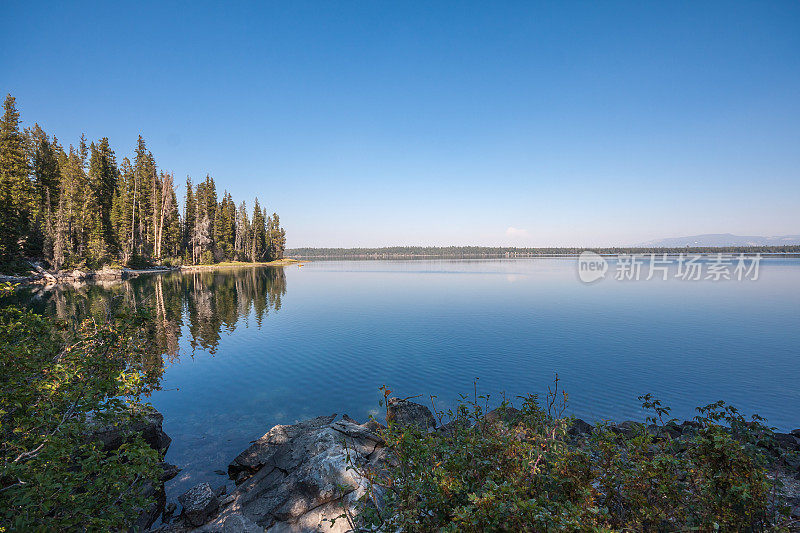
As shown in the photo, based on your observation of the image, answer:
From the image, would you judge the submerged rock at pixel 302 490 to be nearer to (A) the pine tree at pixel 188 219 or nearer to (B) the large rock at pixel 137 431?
(B) the large rock at pixel 137 431

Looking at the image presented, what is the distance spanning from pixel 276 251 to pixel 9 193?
10570 cm

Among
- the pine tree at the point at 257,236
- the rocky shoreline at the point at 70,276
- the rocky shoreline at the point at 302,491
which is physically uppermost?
the pine tree at the point at 257,236

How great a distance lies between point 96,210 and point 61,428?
8766 cm

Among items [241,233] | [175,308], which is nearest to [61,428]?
[175,308]

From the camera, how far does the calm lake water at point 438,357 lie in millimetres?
15680

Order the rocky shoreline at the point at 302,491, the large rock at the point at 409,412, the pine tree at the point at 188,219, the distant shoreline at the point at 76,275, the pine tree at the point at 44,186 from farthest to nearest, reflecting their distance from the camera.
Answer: the pine tree at the point at 188,219 → the pine tree at the point at 44,186 → the distant shoreline at the point at 76,275 → the large rock at the point at 409,412 → the rocky shoreline at the point at 302,491

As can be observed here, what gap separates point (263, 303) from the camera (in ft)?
149

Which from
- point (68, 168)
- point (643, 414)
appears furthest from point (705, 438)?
point (68, 168)

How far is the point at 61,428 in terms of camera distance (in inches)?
201

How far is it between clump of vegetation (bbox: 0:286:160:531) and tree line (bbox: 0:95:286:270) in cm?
6562

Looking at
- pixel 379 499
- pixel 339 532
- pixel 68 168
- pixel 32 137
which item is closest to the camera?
pixel 339 532

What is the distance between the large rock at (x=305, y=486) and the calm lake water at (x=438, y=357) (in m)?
3.09

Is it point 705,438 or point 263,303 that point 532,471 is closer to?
point 705,438

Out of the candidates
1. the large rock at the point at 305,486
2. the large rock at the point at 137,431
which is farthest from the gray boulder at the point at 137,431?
the large rock at the point at 305,486
